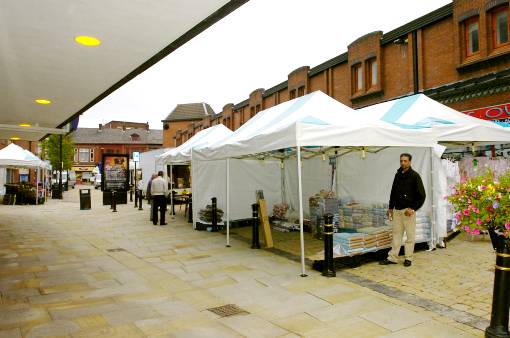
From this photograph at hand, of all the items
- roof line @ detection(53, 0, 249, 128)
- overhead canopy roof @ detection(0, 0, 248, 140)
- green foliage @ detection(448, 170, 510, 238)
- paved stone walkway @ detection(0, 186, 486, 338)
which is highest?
overhead canopy roof @ detection(0, 0, 248, 140)

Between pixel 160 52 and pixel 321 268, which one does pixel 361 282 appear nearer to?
pixel 321 268

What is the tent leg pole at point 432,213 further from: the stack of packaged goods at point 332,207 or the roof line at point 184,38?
the roof line at point 184,38

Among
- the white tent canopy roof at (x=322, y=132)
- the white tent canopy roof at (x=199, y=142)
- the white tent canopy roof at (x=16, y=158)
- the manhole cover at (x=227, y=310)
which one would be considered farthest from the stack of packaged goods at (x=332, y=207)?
the white tent canopy roof at (x=16, y=158)

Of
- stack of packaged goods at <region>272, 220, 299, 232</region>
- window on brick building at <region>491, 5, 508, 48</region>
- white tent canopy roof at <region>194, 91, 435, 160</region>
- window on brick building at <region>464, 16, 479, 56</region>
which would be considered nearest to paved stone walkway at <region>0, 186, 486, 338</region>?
stack of packaged goods at <region>272, 220, 299, 232</region>

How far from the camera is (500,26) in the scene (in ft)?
40.0

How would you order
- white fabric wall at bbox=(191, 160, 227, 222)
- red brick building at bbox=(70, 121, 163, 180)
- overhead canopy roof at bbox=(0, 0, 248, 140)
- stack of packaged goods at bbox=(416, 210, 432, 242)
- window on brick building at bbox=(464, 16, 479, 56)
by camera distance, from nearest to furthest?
overhead canopy roof at bbox=(0, 0, 248, 140) < stack of packaged goods at bbox=(416, 210, 432, 242) < white fabric wall at bbox=(191, 160, 227, 222) < window on brick building at bbox=(464, 16, 479, 56) < red brick building at bbox=(70, 121, 163, 180)

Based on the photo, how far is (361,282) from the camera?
5.98m

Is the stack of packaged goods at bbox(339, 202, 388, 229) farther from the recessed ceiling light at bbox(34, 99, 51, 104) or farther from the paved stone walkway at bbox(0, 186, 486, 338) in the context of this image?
the recessed ceiling light at bbox(34, 99, 51, 104)

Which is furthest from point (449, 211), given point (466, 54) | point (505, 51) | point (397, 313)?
point (466, 54)

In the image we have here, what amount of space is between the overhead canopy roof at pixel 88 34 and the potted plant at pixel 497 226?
10.6ft

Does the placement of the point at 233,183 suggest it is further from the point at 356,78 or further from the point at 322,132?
the point at 356,78

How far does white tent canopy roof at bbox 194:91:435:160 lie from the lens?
646 cm

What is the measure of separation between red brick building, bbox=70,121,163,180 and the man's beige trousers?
69.7 metres

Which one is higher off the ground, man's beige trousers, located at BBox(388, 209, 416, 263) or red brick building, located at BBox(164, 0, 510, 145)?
red brick building, located at BBox(164, 0, 510, 145)
